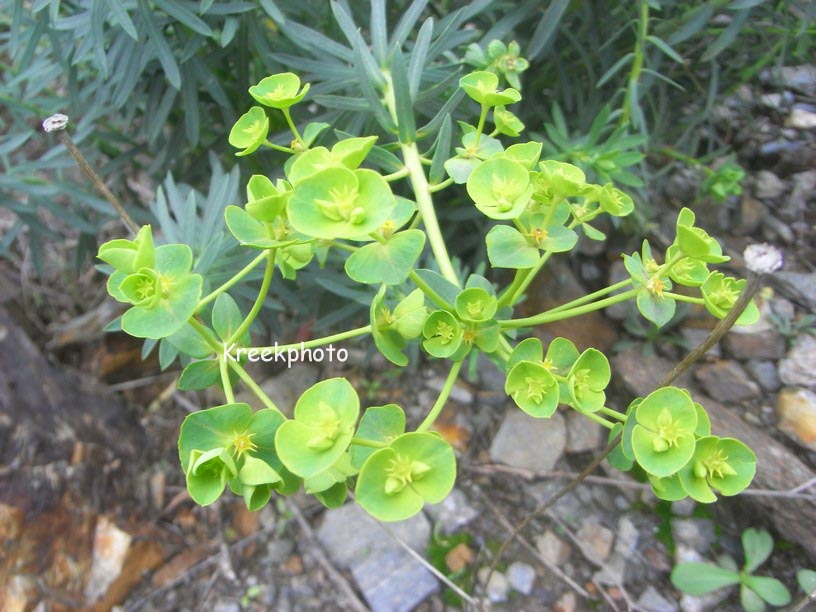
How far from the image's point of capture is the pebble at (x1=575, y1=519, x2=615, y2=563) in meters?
1.75

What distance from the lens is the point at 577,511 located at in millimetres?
1823

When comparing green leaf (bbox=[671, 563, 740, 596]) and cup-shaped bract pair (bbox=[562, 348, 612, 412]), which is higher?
cup-shaped bract pair (bbox=[562, 348, 612, 412])

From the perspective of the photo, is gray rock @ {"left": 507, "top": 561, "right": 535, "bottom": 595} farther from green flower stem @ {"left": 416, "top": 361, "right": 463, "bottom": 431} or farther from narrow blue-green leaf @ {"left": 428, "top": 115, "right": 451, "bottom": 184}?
narrow blue-green leaf @ {"left": 428, "top": 115, "right": 451, "bottom": 184}

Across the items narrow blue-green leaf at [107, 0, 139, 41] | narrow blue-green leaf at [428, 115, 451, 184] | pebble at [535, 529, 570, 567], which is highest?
narrow blue-green leaf at [107, 0, 139, 41]

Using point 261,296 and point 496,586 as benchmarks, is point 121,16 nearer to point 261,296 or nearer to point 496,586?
point 261,296

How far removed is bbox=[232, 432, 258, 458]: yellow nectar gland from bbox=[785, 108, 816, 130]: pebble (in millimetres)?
2310

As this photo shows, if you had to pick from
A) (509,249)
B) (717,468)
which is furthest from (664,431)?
(509,249)

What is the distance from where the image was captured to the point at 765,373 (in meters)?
1.89

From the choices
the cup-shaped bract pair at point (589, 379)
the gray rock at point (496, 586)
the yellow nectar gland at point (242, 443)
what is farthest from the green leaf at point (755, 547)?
the yellow nectar gland at point (242, 443)

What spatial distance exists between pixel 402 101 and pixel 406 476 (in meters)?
0.65

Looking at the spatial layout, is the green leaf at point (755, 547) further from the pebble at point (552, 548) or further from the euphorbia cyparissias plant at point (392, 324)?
the euphorbia cyparissias plant at point (392, 324)

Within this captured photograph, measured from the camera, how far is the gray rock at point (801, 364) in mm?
1822

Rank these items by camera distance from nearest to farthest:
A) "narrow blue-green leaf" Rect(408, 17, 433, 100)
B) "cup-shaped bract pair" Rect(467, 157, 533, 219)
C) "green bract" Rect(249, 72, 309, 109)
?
"cup-shaped bract pair" Rect(467, 157, 533, 219)
"green bract" Rect(249, 72, 309, 109)
"narrow blue-green leaf" Rect(408, 17, 433, 100)

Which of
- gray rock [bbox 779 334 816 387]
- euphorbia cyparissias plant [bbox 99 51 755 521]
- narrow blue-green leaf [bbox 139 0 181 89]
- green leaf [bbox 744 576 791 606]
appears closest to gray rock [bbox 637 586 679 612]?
green leaf [bbox 744 576 791 606]
